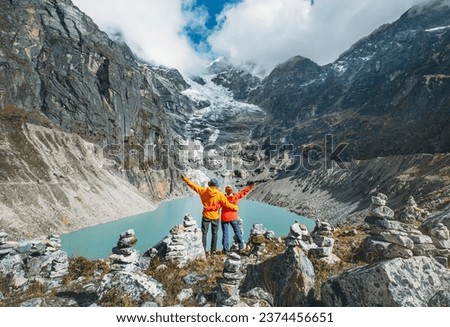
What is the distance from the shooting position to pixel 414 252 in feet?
27.6

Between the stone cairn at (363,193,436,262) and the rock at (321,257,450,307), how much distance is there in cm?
50

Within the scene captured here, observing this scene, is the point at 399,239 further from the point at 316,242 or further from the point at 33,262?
the point at 33,262

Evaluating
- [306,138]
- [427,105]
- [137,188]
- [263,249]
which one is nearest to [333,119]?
[306,138]

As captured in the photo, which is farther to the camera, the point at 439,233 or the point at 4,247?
the point at 4,247

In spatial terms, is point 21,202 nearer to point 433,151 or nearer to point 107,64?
point 107,64

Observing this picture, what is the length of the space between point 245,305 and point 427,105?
133 meters

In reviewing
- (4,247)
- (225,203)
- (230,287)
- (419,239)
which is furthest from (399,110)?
(230,287)

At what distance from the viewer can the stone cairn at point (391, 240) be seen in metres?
8.30

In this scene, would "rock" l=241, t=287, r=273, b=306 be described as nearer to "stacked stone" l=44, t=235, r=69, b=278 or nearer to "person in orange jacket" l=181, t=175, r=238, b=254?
Result: "person in orange jacket" l=181, t=175, r=238, b=254

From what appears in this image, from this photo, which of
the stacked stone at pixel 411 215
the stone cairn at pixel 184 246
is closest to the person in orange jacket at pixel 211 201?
the stone cairn at pixel 184 246

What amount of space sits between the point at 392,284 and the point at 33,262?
14.9 m

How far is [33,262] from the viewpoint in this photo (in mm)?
14961

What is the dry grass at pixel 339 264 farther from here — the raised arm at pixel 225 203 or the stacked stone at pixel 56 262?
the stacked stone at pixel 56 262

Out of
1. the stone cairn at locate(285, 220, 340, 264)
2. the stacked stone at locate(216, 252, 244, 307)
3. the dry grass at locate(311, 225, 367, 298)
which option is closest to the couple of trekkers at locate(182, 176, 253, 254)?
the stone cairn at locate(285, 220, 340, 264)
